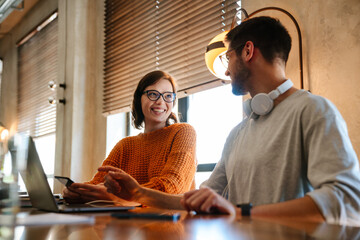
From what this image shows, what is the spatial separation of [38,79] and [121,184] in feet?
12.5

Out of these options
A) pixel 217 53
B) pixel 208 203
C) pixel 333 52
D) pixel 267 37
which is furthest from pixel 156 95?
pixel 208 203

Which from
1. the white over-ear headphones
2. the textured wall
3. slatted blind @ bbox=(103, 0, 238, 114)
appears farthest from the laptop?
slatted blind @ bbox=(103, 0, 238, 114)

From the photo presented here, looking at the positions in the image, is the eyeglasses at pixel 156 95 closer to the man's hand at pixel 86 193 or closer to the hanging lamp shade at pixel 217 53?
the hanging lamp shade at pixel 217 53

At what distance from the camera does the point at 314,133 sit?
3.45 ft

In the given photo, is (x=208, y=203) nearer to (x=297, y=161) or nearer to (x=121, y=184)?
(x=297, y=161)

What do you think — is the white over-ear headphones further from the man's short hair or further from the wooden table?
the wooden table

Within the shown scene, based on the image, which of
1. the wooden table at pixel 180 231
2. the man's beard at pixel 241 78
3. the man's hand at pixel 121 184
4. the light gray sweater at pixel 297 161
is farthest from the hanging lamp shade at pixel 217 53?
the wooden table at pixel 180 231

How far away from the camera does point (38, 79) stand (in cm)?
473

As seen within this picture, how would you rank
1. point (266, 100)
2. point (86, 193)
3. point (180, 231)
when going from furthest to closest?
1. point (86, 193)
2. point (266, 100)
3. point (180, 231)

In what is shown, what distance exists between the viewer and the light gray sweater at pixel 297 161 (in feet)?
3.10

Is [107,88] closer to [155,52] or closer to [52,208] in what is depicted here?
[155,52]

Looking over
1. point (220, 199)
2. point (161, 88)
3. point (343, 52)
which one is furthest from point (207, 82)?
point (220, 199)

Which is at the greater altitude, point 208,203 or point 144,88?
point 144,88

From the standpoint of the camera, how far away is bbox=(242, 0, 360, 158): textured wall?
1.67 metres
